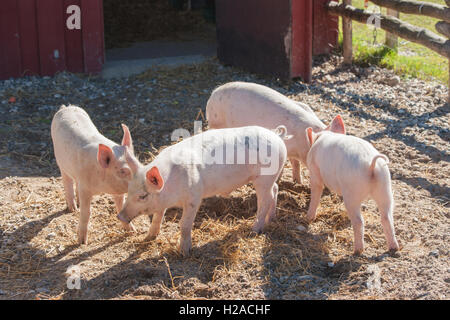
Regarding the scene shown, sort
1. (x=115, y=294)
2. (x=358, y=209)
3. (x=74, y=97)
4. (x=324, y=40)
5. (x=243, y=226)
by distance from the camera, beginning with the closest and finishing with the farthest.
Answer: (x=115, y=294) → (x=358, y=209) → (x=243, y=226) → (x=74, y=97) → (x=324, y=40)

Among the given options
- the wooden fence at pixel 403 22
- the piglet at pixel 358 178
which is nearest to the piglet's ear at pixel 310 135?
the piglet at pixel 358 178

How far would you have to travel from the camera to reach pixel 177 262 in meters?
4.74

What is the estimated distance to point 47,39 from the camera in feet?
29.9

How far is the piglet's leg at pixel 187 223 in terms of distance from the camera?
15.6 ft

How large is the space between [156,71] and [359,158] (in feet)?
17.3

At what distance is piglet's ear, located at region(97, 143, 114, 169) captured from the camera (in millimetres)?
4609

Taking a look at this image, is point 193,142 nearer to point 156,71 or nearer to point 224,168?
point 224,168

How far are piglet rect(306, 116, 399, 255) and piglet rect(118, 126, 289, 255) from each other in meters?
0.43

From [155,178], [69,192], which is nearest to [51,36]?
[69,192]

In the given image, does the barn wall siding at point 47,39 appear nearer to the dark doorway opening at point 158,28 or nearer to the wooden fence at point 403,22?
the dark doorway opening at point 158,28

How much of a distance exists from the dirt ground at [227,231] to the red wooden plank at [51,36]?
3.31ft

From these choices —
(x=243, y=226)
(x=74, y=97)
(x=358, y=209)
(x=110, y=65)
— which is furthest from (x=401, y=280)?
(x=110, y=65)

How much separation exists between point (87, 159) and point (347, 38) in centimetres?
572

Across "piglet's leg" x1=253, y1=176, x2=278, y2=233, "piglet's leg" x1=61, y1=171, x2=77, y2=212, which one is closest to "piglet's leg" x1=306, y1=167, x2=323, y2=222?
"piglet's leg" x1=253, y1=176, x2=278, y2=233
